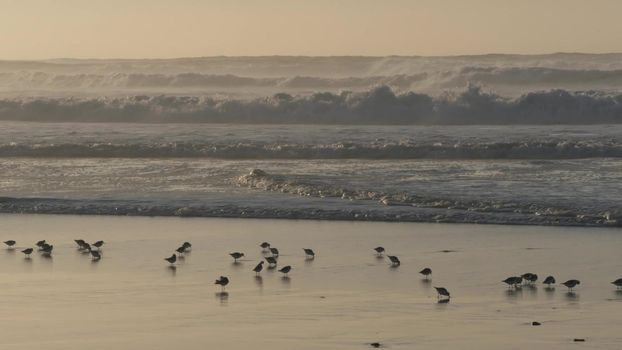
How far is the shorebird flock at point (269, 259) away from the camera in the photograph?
1559cm

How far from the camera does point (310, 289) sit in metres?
15.7

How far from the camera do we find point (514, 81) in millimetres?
67250

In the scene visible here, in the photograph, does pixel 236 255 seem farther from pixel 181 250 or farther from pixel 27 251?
pixel 27 251

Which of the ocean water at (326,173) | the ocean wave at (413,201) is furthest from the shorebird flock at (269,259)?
the ocean wave at (413,201)

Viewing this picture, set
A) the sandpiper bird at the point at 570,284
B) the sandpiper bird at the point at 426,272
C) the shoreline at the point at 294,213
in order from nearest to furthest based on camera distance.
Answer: the sandpiper bird at the point at 570,284
the sandpiper bird at the point at 426,272
the shoreline at the point at 294,213

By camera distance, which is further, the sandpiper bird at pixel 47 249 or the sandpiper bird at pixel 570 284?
the sandpiper bird at pixel 47 249

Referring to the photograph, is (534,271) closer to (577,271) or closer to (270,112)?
(577,271)

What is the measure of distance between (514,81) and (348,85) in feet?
34.5

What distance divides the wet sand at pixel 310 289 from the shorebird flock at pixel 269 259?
0.42ft

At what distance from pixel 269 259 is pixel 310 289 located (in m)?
2.07

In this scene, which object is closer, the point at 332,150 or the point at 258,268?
Answer: the point at 258,268

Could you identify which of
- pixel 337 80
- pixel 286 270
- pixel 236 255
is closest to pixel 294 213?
pixel 236 255

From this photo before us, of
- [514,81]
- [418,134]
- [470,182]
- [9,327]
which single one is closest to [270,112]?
[418,134]

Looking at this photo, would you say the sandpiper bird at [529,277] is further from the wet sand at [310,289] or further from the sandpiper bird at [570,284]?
the sandpiper bird at [570,284]
